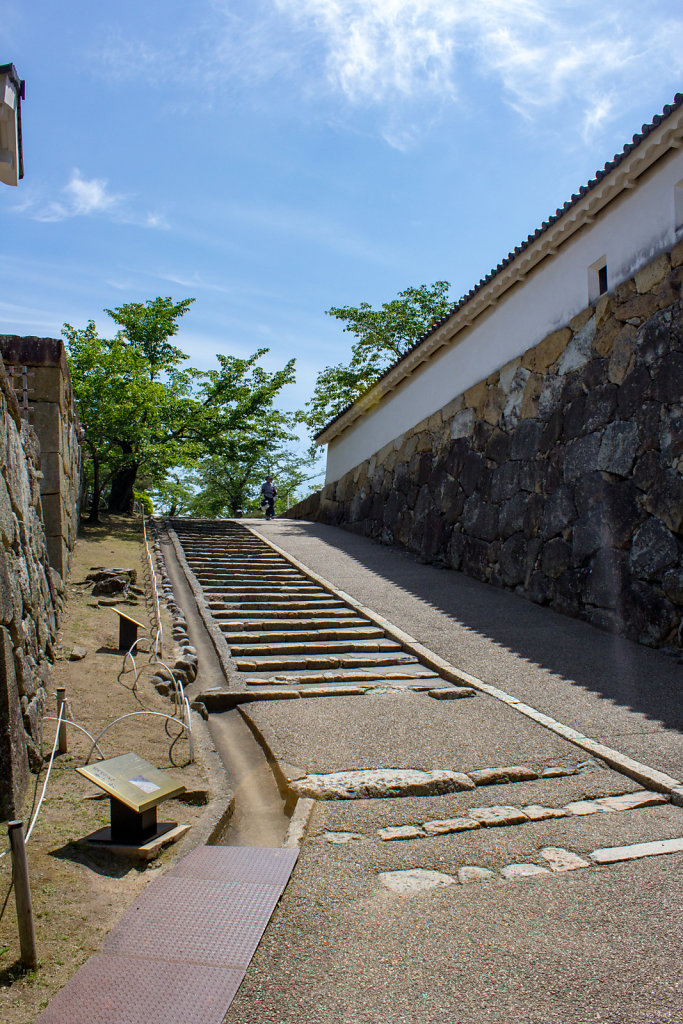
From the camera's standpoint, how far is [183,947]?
2.70 m

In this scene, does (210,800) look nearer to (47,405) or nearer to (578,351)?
(47,405)

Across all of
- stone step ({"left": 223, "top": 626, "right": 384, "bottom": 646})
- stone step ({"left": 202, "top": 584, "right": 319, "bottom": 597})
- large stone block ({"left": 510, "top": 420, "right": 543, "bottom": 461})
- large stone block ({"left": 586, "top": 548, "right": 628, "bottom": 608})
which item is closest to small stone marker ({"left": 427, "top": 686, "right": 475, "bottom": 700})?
stone step ({"left": 223, "top": 626, "right": 384, "bottom": 646})

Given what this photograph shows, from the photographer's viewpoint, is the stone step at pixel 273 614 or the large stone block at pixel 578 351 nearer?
the stone step at pixel 273 614

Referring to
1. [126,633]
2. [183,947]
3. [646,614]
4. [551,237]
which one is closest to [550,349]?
[551,237]

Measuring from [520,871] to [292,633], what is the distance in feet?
16.0

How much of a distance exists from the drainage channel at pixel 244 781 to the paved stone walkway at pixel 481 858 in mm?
155

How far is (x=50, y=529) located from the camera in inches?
320

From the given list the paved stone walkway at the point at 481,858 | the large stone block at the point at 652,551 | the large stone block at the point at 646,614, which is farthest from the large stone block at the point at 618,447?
the paved stone walkway at the point at 481,858

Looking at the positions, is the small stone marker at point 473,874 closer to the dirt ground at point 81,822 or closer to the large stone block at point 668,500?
the dirt ground at point 81,822

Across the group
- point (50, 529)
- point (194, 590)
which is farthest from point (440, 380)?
point (50, 529)

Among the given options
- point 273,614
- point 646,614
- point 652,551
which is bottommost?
point 273,614

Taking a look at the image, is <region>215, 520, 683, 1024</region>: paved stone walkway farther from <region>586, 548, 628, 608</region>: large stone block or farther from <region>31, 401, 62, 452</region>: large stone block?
<region>31, 401, 62, 452</region>: large stone block

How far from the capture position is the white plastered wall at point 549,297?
837cm

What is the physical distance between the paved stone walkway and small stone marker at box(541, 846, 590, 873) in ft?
0.04
